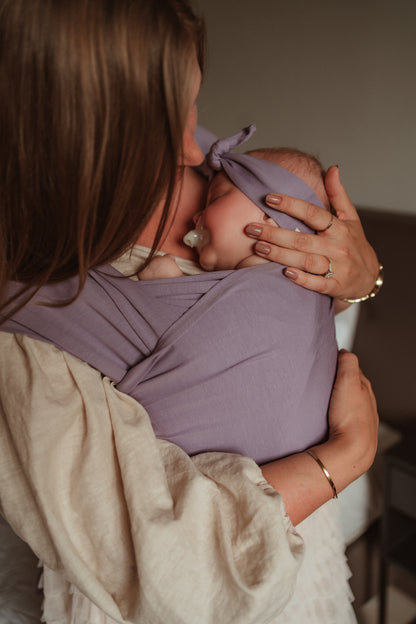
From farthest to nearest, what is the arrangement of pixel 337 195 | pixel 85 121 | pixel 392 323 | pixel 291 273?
pixel 392 323, pixel 337 195, pixel 291 273, pixel 85 121

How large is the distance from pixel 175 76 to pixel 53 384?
43cm

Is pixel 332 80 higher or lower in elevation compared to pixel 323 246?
higher

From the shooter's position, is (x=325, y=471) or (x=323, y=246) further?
(x=323, y=246)

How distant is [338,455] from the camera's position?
33.9 inches

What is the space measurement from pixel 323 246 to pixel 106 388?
0.45 m

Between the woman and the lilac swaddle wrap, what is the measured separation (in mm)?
32

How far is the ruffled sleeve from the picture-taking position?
638 millimetres

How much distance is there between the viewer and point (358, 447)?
89 cm

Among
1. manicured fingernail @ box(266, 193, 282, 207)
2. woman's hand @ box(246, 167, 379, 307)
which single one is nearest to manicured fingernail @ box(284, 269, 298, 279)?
woman's hand @ box(246, 167, 379, 307)

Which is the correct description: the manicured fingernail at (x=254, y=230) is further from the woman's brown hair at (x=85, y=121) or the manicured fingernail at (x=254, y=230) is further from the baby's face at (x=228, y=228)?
the woman's brown hair at (x=85, y=121)

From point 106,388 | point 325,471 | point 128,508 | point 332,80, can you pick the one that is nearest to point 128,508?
point 128,508

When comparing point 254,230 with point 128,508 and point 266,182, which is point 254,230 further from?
point 128,508

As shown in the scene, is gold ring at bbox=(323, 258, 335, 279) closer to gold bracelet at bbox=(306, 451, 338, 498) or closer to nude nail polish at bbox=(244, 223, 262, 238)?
nude nail polish at bbox=(244, 223, 262, 238)

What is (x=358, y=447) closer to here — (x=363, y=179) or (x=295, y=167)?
(x=295, y=167)
